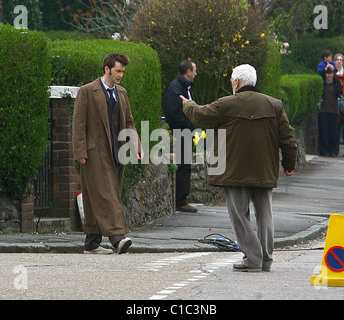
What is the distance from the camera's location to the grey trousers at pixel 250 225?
995 cm

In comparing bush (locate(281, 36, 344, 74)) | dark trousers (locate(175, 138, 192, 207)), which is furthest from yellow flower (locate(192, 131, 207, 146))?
bush (locate(281, 36, 344, 74))

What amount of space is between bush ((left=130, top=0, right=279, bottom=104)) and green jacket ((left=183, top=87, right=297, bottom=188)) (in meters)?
8.33

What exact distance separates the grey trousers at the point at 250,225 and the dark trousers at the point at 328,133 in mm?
15710

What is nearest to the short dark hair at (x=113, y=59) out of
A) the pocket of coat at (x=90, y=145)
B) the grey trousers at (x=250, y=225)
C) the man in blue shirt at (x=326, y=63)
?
→ the pocket of coat at (x=90, y=145)

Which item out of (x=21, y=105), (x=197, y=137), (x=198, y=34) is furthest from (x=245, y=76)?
(x=198, y=34)

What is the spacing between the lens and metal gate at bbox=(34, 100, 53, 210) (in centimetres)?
1299

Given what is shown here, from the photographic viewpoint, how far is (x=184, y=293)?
8266 mm

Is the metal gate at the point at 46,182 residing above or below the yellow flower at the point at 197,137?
below

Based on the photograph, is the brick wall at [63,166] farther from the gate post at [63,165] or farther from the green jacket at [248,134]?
the green jacket at [248,134]

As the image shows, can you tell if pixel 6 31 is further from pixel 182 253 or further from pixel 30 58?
pixel 182 253

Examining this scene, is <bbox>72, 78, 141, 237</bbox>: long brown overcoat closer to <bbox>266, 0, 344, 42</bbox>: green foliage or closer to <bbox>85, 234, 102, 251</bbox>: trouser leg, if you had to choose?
<bbox>85, 234, 102, 251</bbox>: trouser leg

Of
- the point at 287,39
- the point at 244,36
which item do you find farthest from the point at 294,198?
the point at 287,39

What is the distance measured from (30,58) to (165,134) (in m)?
3.71

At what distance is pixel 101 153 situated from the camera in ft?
36.8
